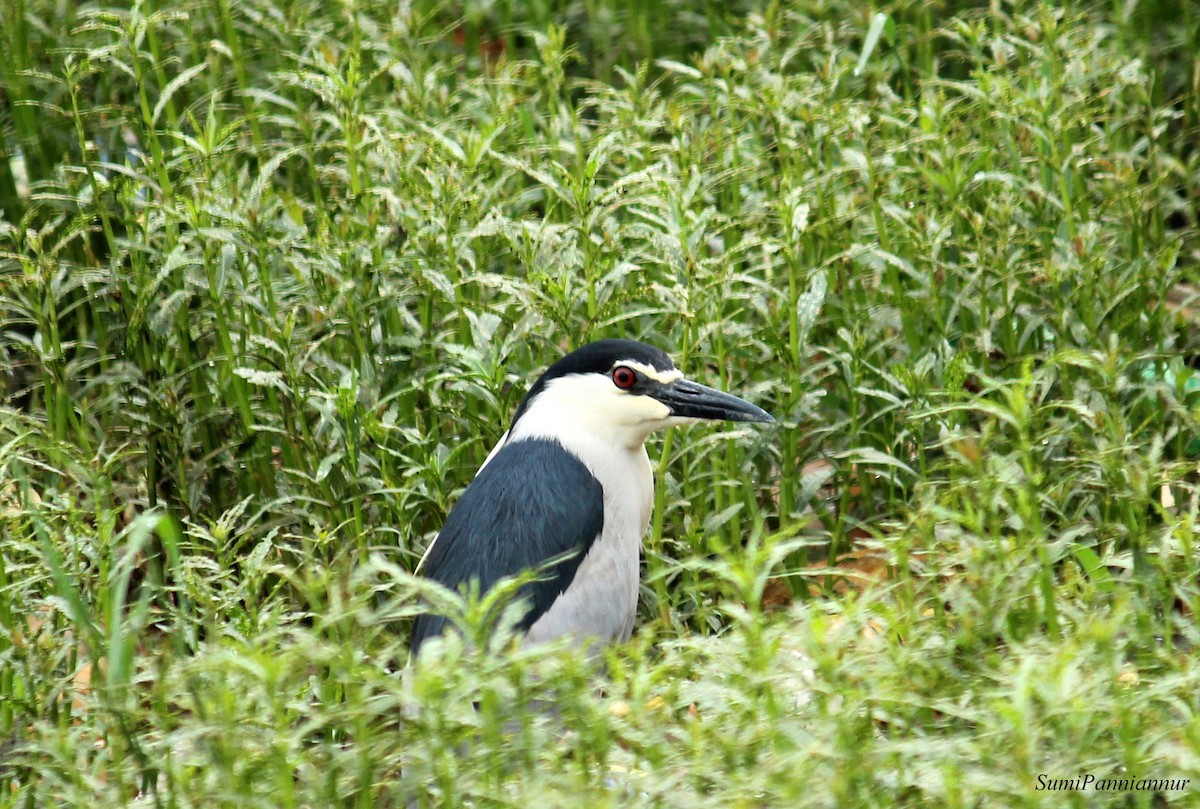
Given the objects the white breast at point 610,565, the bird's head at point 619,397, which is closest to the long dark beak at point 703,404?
the bird's head at point 619,397

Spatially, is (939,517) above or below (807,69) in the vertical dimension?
below

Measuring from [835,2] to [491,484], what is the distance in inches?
115

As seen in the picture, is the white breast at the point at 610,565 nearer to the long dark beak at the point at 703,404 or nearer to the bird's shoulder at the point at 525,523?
the bird's shoulder at the point at 525,523

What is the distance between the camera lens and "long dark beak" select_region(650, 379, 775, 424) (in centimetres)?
365

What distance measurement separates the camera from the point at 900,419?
12.8 ft

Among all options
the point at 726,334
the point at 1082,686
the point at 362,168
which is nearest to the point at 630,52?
the point at 362,168

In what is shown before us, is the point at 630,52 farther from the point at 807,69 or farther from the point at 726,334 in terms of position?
the point at 726,334

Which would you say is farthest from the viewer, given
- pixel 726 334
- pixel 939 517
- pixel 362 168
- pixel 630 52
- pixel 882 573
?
pixel 630 52

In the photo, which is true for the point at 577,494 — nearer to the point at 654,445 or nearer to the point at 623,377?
the point at 623,377

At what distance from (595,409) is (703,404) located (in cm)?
27

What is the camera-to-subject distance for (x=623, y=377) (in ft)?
12.0

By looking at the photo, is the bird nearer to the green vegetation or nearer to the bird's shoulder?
the bird's shoulder

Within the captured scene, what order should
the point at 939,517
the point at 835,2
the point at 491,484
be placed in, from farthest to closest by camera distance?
the point at 835,2, the point at 491,484, the point at 939,517

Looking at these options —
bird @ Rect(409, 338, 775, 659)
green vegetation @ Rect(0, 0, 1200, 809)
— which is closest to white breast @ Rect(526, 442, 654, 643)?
bird @ Rect(409, 338, 775, 659)
